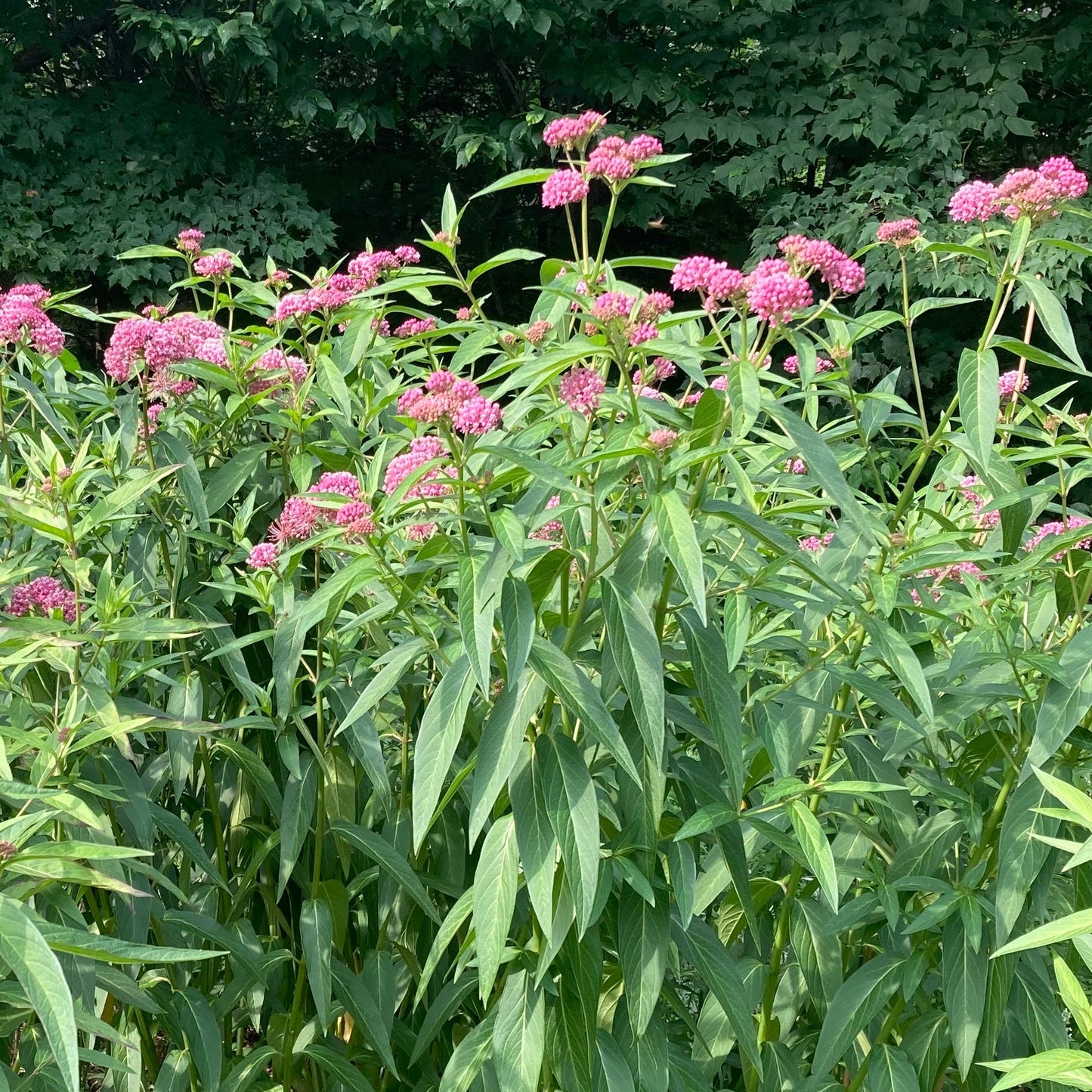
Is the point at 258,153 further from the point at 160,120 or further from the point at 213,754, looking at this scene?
the point at 213,754

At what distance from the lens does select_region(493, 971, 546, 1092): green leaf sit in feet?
6.00

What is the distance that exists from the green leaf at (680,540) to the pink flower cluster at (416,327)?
52.2 inches

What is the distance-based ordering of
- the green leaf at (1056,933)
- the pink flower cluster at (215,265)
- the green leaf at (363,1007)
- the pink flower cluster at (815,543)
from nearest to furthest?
the green leaf at (1056,933), the green leaf at (363,1007), the pink flower cluster at (815,543), the pink flower cluster at (215,265)

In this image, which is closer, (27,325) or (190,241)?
(27,325)

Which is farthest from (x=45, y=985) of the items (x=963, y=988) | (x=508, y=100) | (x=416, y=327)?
(x=508, y=100)

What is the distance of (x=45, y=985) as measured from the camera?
1.25 metres

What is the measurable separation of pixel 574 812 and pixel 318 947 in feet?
2.50

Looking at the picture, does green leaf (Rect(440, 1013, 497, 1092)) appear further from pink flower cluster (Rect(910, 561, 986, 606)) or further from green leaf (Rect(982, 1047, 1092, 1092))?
pink flower cluster (Rect(910, 561, 986, 606))

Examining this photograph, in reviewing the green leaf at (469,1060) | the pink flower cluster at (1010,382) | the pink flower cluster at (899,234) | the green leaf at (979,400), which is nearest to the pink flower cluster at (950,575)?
the pink flower cluster at (1010,382)

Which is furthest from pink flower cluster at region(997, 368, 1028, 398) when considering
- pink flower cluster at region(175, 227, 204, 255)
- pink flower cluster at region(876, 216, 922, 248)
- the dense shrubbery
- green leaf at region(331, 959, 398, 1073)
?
pink flower cluster at region(175, 227, 204, 255)

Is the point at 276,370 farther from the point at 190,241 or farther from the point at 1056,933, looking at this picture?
the point at 1056,933

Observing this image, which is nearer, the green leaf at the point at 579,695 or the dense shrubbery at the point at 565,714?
→ the green leaf at the point at 579,695

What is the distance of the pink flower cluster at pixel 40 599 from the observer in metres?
2.14

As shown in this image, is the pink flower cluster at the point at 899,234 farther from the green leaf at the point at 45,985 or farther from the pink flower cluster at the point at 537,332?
the green leaf at the point at 45,985
